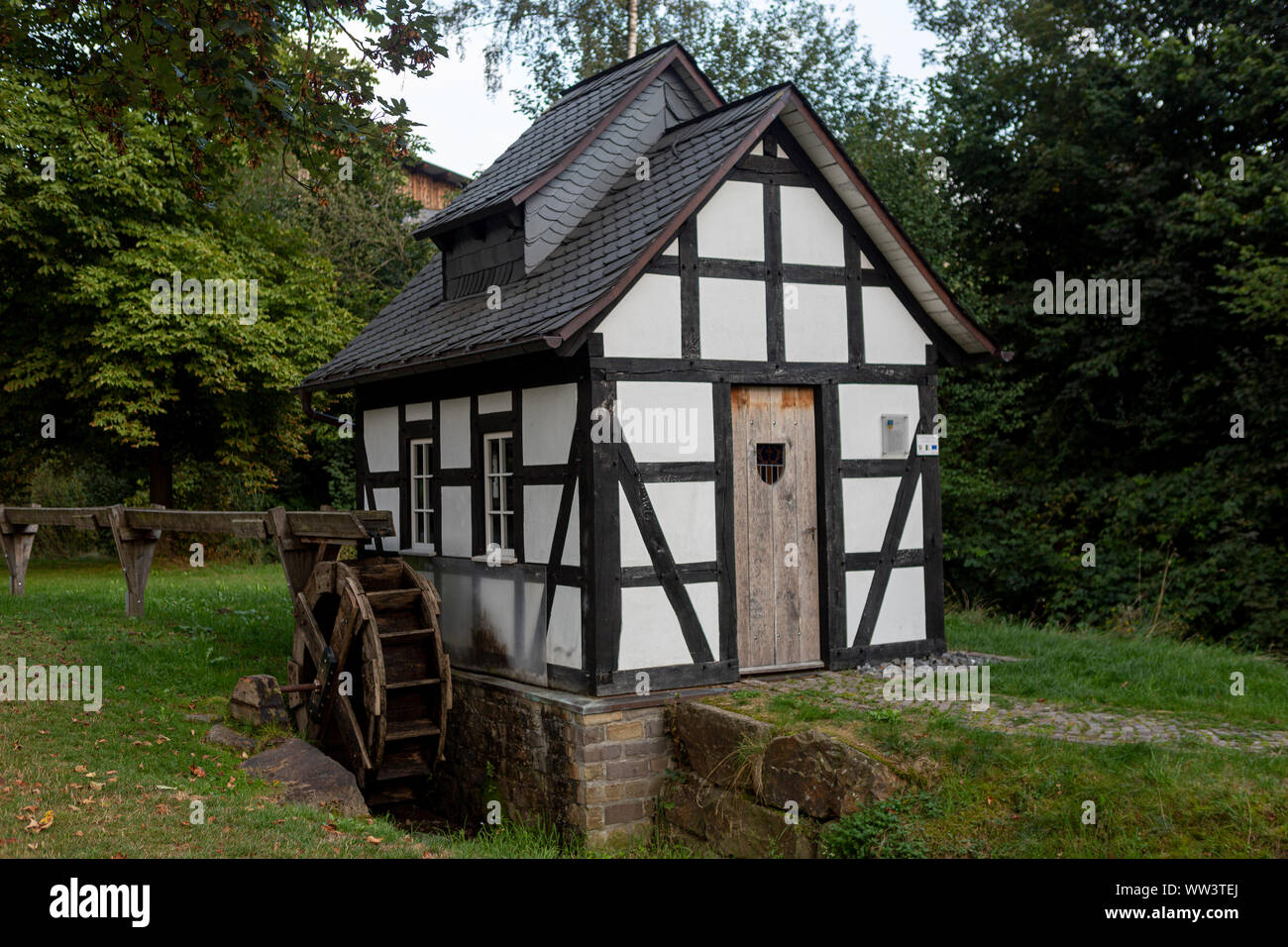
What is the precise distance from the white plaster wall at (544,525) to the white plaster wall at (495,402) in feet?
2.61

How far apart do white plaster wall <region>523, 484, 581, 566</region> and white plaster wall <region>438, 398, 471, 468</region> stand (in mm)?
1224

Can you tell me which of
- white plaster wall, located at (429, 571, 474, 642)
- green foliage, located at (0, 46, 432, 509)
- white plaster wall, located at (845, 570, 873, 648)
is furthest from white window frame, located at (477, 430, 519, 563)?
green foliage, located at (0, 46, 432, 509)

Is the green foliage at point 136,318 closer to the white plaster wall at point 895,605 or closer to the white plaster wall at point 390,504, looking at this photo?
the white plaster wall at point 390,504

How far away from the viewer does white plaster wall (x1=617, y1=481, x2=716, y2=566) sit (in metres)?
8.93

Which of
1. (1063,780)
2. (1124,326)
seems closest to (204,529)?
(1063,780)

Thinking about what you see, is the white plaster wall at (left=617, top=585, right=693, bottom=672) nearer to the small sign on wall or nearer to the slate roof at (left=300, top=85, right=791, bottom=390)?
the slate roof at (left=300, top=85, right=791, bottom=390)

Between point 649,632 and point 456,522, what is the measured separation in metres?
Result: 2.76

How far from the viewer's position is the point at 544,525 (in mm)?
9508

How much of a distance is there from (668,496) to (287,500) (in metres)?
19.7

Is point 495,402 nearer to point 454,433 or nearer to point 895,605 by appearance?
point 454,433

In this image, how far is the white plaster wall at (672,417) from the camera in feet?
29.5
